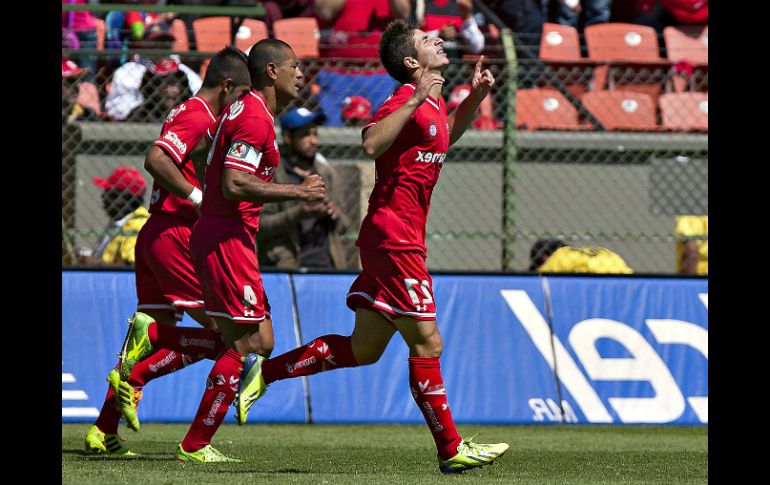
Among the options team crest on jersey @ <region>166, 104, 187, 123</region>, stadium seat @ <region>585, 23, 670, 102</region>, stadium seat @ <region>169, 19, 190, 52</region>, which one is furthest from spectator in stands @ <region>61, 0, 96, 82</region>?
team crest on jersey @ <region>166, 104, 187, 123</region>

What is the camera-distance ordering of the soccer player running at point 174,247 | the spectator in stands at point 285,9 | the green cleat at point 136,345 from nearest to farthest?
the green cleat at point 136,345, the soccer player running at point 174,247, the spectator in stands at point 285,9

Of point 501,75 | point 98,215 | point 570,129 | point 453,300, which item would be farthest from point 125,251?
point 570,129

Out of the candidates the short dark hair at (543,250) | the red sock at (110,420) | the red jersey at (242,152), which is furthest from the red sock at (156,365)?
the short dark hair at (543,250)

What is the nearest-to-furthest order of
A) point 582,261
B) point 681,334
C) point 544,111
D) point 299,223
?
1. point 681,334
2. point 299,223
3. point 582,261
4. point 544,111

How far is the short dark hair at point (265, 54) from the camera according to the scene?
23.0 feet

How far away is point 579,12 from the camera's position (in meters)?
16.2

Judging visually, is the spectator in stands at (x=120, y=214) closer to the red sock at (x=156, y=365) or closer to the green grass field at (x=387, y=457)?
the green grass field at (x=387, y=457)

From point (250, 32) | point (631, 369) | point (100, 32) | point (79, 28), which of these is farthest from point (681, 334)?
point (79, 28)

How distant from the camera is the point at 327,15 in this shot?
50.7ft

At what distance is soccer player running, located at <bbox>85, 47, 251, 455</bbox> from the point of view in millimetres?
7406

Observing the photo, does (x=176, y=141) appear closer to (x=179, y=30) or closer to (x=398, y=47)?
(x=398, y=47)

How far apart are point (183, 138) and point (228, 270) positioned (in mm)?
1093

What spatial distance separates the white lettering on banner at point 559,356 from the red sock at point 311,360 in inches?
158
